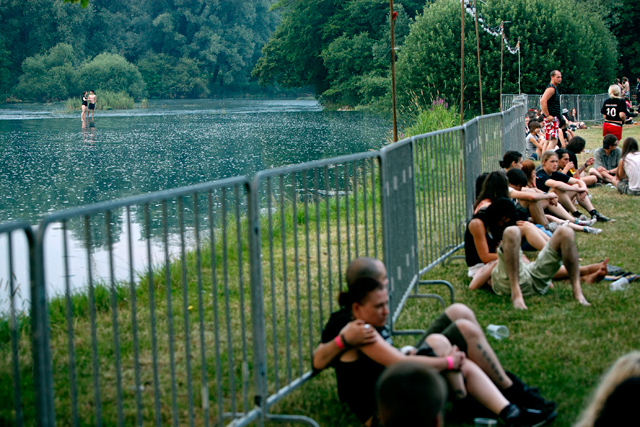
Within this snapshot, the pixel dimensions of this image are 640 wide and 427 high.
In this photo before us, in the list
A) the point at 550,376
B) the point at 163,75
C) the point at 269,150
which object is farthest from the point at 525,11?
the point at 163,75

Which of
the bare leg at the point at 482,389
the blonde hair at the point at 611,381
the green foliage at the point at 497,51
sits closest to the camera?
the blonde hair at the point at 611,381

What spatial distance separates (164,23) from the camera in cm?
9450

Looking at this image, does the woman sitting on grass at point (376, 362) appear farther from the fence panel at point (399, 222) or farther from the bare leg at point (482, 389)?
the fence panel at point (399, 222)

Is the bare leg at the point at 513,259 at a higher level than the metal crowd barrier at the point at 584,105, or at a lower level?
lower

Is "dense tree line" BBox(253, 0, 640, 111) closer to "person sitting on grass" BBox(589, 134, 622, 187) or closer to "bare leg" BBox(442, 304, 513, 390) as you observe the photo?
"person sitting on grass" BBox(589, 134, 622, 187)

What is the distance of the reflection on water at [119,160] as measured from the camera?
31.6ft

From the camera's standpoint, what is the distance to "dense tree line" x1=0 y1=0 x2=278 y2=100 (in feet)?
259

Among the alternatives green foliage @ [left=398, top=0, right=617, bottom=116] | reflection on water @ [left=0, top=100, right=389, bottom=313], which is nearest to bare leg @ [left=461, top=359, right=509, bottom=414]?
reflection on water @ [left=0, top=100, right=389, bottom=313]

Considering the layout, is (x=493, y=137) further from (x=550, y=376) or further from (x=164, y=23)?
(x=164, y=23)

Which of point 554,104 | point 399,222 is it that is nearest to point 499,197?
point 399,222

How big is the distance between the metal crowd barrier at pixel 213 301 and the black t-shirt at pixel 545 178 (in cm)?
101

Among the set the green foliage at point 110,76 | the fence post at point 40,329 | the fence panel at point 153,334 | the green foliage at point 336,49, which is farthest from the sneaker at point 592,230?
the green foliage at point 110,76

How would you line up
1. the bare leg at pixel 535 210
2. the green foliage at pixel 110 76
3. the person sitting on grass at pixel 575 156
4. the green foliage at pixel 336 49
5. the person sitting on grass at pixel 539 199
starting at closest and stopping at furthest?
the person sitting on grass at pixel 539 199 → the bare leg at pixel 535 210 → the person sitting on grass at pixel 575 156 → the green foliage at pixel 336 49 → the green foliage at pixel 110 76

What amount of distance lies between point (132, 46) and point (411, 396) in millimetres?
98440
